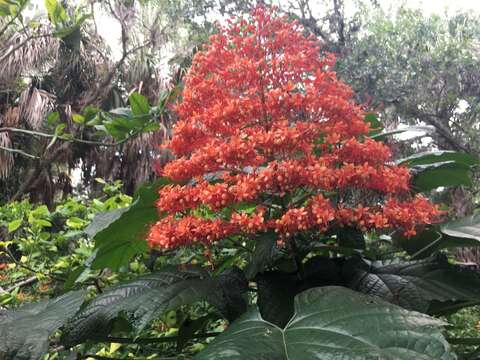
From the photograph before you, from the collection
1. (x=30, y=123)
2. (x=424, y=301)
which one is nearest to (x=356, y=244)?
(x=424, y=301)

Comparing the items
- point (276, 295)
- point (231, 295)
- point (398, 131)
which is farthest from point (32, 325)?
point (398, 131)

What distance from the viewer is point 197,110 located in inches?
53.1

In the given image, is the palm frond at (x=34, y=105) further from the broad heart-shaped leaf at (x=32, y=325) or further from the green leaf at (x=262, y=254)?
the green leaf at (x=262, y=254)

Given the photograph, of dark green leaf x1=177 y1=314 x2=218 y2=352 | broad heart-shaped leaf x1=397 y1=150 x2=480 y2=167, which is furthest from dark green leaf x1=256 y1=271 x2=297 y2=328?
broad heart-shaped leaf x1=397 y1=150 x2=480 y2=167

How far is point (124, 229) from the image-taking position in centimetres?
137

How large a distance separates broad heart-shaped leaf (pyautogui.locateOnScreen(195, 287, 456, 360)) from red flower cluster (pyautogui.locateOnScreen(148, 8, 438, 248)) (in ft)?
0.88

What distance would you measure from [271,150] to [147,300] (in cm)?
47

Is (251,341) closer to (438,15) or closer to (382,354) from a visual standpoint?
(382,354)

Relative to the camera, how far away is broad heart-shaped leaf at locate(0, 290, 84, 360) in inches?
33.7

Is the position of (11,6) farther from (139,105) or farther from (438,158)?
(438,158)

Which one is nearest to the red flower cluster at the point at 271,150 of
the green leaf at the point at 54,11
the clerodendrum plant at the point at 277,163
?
the clerodendrum plant at the point at 277,163

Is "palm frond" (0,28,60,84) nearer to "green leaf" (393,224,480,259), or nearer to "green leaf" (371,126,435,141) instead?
"green leaf" (371,126,435,141)

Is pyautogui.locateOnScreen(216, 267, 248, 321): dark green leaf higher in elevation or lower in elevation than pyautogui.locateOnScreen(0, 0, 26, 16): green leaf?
lower

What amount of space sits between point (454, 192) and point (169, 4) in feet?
18.3
